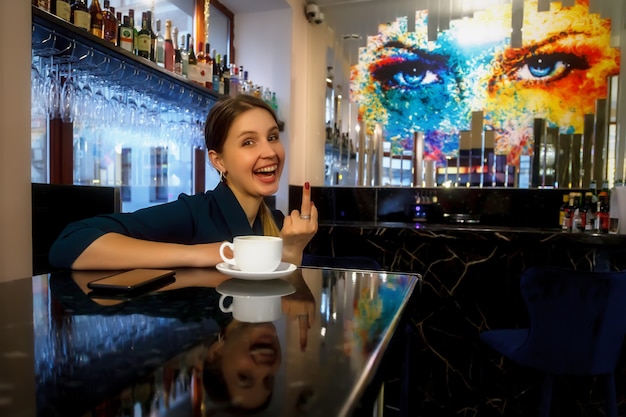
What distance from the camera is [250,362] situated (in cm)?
39

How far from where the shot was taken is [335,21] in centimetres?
345

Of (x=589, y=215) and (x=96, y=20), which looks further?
(x=589, y=215)

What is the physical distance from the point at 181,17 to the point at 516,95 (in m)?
2.42

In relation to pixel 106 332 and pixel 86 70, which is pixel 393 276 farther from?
pixel 86 70

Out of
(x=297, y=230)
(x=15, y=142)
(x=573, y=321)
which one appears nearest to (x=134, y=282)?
(x=297, y=230)

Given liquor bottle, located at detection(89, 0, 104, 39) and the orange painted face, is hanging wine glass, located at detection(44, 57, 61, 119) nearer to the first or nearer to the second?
liquor bottle, located at detection(89, 0, 104, 39)

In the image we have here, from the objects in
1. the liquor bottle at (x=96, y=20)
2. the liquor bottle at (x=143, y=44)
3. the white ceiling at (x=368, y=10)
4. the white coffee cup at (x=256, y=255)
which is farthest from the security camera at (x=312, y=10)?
the white coffee cup at (x=256, y=255)

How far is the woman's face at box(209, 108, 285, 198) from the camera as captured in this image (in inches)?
55.4

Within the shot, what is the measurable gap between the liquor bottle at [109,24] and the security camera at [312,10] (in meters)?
1.89

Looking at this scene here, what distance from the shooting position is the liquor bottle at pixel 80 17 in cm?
146

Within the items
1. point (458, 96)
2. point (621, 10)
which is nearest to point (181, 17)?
point (458, 96)

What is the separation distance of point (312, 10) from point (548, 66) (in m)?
1.81

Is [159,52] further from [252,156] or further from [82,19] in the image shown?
[252,156]

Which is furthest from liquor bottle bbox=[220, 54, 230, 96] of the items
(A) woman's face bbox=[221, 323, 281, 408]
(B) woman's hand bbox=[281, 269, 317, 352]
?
(A) woman's face bbox=[221, 323, 281, 408]
